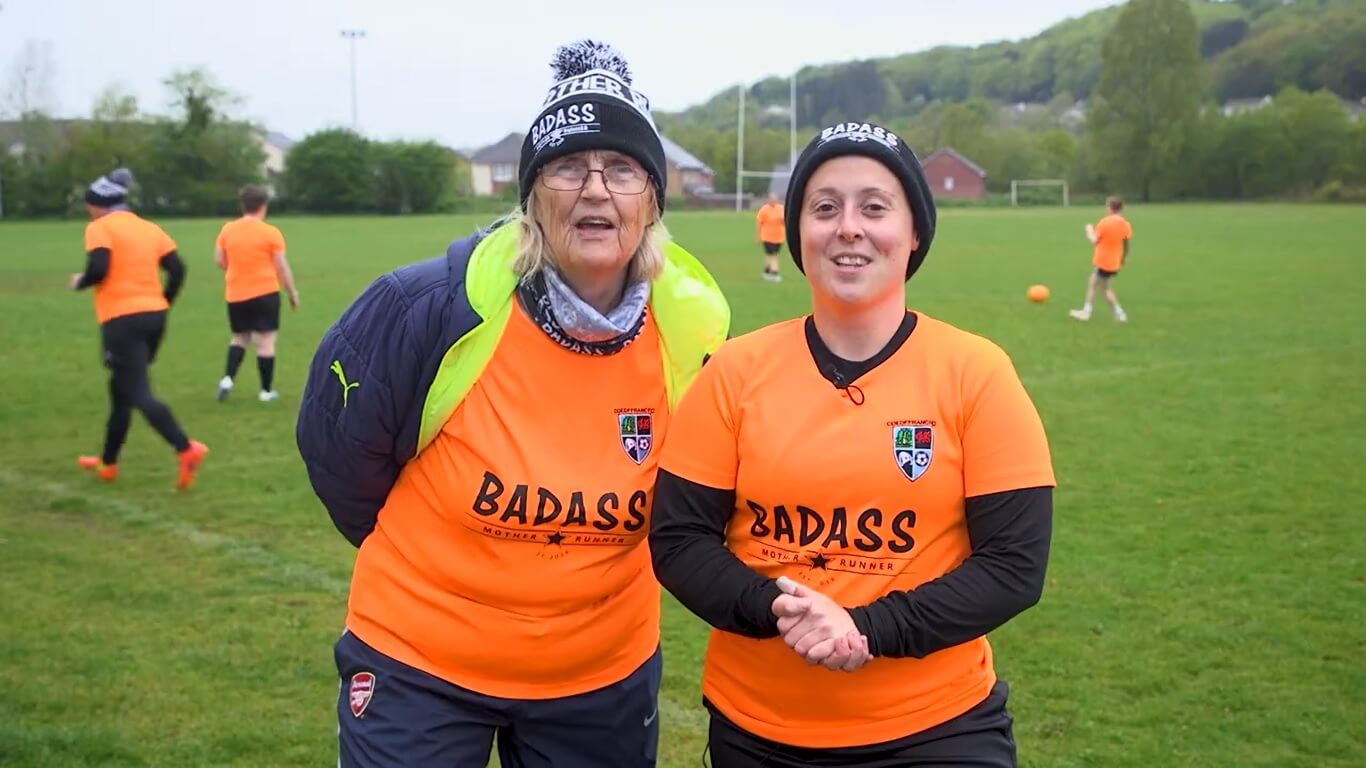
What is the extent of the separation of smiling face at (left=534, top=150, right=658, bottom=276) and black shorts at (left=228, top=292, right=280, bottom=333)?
10.1 meters

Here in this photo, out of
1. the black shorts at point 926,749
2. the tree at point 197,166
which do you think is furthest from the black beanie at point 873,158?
the tree at point 197,166

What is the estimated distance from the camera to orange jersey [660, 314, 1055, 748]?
2354mm

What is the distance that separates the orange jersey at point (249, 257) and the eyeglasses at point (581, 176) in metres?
10.1

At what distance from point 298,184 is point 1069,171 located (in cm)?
5761

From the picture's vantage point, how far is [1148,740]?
4781mm

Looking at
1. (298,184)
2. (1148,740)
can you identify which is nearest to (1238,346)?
(1148,740)

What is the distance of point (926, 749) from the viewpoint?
2.36 metres

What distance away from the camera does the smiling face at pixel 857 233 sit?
7.93ft

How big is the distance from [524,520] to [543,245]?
598mm

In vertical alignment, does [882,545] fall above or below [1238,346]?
above

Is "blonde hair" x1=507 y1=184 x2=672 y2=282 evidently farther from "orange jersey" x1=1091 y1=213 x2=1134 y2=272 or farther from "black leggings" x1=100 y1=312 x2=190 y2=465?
"orange jersey" x1=1091 y1=213 x2=1134 y2=272

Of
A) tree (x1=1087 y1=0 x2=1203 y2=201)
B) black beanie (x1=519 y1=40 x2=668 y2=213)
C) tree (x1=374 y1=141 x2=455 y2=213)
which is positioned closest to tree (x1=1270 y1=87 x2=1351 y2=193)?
tree (x1=1087 y1=0 x2=1203 y2=201)

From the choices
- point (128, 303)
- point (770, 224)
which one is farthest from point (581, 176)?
point (770, 224)

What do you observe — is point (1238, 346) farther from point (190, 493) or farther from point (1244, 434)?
point (190, 493)
